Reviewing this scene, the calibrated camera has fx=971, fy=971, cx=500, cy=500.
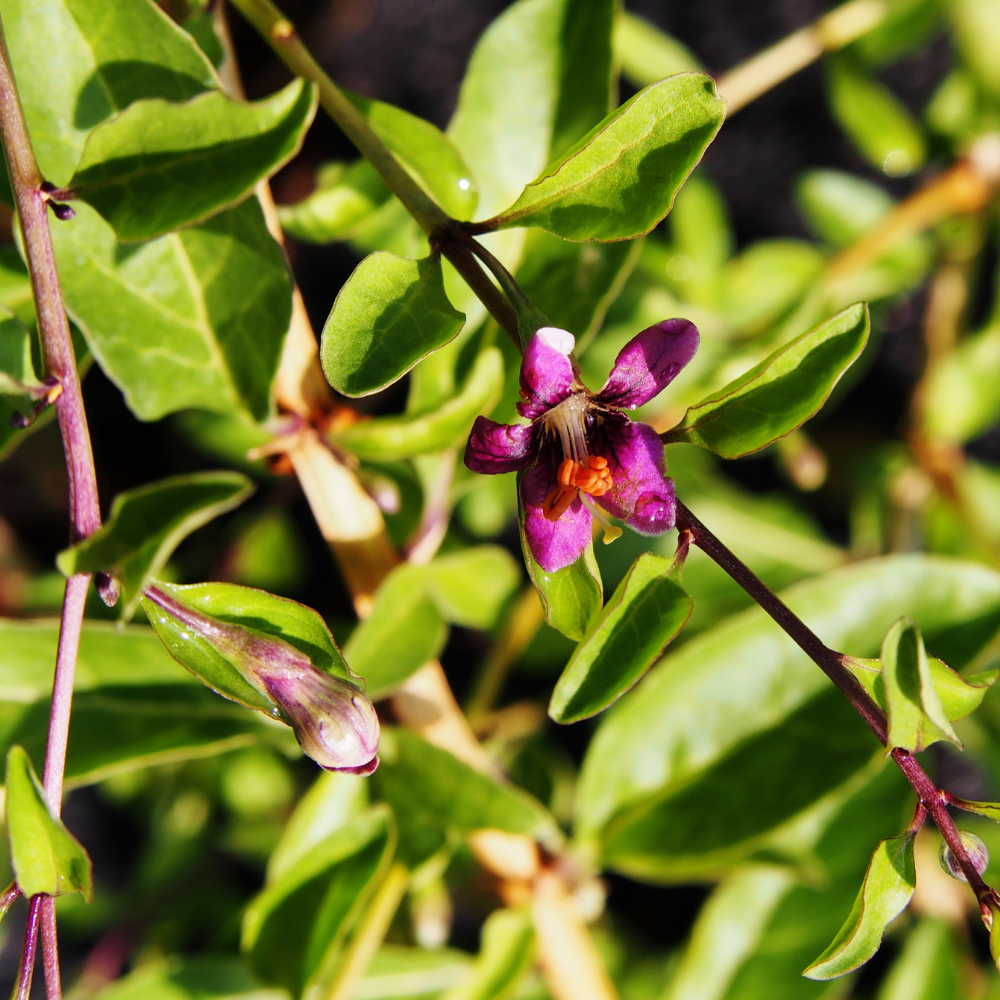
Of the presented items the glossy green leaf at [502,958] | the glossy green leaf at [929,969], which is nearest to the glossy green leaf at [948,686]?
the glossy green leaf at [502,958]

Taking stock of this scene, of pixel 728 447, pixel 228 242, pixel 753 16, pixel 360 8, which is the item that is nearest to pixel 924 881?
pixel 728 447

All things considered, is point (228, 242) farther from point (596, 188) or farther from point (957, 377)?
point (957, 377)

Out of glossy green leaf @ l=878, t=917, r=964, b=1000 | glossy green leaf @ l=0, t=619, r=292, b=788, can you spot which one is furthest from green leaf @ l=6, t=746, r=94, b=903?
glossy green leaf @ l=878, t=917, r=964, b=1000

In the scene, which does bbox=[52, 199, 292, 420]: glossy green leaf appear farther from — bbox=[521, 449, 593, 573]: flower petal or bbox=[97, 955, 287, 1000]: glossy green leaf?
bbox=[97, 955, 287, 1000]: glossy green leaf

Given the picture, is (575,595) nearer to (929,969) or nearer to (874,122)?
(929,969)

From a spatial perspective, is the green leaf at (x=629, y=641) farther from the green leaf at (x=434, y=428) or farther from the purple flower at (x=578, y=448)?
the green leaf at (x=434, y=428)

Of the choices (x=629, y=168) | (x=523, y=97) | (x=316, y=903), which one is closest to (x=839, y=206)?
(x=523, y=97)

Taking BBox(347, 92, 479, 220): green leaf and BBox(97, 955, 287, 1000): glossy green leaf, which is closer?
BBox(347, 92, 479, 220): green leaf
